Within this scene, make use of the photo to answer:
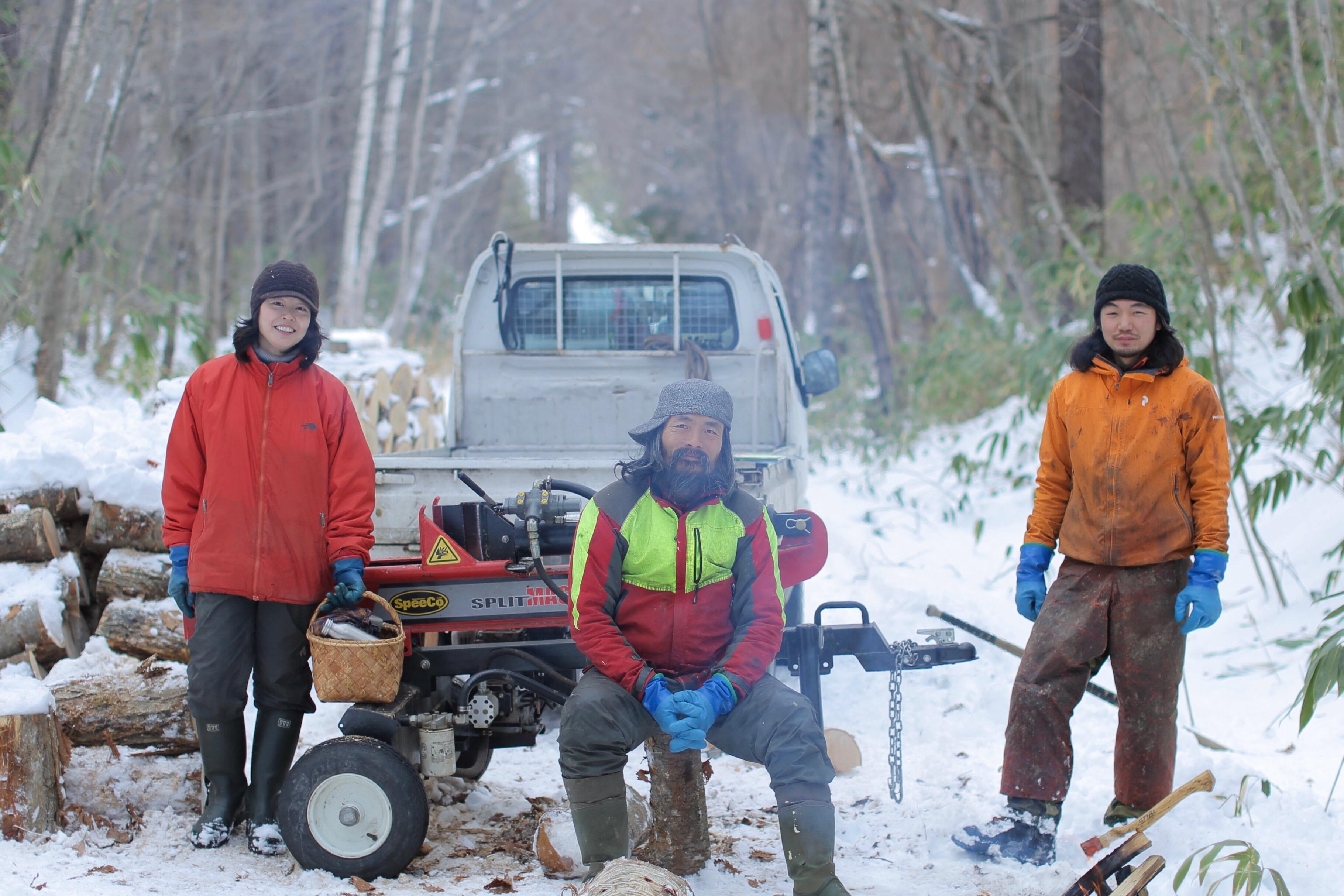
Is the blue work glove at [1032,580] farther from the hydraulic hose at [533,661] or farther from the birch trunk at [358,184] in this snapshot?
the birch trunk at [358,184]

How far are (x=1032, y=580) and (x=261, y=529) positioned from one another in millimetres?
2544

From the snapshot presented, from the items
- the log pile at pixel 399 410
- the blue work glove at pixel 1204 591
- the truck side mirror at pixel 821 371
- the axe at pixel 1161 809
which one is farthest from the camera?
the log pile at pixel 399 410

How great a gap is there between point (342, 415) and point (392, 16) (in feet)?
76.6

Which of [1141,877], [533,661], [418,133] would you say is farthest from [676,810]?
[418,133]

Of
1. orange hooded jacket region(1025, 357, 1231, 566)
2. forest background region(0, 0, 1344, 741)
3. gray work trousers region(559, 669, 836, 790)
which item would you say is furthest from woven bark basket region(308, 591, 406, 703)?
forest background region(0, 0, 1344, 741)

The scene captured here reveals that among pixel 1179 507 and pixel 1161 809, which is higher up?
pixel 1179 507

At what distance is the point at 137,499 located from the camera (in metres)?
5.21

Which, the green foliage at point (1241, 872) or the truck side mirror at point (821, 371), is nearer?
the green foliage at point (1241, 872)

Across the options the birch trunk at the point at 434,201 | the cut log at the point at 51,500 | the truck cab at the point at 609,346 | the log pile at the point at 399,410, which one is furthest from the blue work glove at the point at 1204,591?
the birch trunk at the point at 434,201

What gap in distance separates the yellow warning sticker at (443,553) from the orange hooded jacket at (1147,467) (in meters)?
2.03

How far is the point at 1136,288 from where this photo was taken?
3.38 meters

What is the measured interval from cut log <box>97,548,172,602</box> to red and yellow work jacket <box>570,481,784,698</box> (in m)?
2.70

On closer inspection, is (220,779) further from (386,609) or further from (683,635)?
(683,635)

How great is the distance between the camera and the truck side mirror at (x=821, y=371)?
20.2ft
